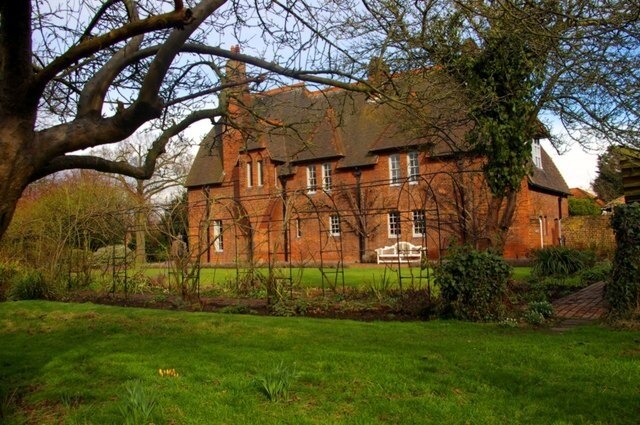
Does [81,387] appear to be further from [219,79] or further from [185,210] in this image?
[185,210]

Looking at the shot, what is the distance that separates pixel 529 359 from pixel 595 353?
925mm

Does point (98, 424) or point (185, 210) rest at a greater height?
point (185, 210)

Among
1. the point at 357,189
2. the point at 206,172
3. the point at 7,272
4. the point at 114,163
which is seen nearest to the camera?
the point at 114,163

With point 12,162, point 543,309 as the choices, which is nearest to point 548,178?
point 543,309

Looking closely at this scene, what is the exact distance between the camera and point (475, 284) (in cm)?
916

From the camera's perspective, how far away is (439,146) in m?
26.1

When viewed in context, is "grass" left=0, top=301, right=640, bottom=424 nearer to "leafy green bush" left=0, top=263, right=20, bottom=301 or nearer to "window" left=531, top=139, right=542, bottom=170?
"leafy green bush" left=0, top=263, right=20, bottom=301

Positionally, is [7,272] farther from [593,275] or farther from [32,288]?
[593,275]

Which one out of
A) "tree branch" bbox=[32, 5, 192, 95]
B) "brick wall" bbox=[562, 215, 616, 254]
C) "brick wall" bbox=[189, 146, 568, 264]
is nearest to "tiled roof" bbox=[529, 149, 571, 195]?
"brick wall" bbox=[189, 146, 568, 264]

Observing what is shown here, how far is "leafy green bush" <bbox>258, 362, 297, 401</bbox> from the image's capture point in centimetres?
491

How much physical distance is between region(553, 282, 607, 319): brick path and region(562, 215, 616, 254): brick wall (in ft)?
50.5

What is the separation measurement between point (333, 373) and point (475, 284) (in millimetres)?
4250

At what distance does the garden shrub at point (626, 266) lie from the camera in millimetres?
8266

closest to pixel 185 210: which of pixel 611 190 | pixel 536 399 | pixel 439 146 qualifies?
pixel 536 399
